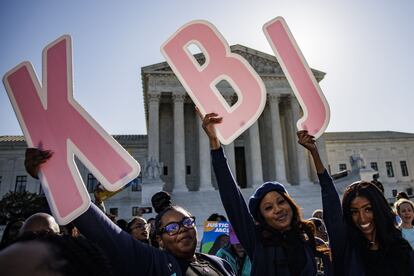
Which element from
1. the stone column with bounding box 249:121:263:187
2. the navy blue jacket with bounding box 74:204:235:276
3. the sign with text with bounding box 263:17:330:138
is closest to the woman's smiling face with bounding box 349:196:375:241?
the sign with text with bounding box 263:17:330:138

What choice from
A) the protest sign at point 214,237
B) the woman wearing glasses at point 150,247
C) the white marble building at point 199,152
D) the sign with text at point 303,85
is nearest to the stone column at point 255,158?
the white marble building at point 199,152

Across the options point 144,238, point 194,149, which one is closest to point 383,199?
point 144,238

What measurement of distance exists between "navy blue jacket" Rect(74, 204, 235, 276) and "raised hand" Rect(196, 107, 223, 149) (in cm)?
111

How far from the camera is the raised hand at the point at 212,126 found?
310 cm

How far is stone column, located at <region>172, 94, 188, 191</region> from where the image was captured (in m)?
30.5

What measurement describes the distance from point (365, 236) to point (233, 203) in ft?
4.06

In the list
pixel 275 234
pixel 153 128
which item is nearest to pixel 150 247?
pixel 275 234

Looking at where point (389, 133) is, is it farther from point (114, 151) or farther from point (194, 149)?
point (114, 151)

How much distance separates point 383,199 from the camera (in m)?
3.00

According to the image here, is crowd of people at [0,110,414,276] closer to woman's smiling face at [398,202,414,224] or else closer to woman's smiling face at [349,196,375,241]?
woman's smiling face at [349,196,375,241]

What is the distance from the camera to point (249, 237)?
2.82 metres

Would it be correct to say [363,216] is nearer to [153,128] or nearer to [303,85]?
[303,85]

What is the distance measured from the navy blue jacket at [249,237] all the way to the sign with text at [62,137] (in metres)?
0.80

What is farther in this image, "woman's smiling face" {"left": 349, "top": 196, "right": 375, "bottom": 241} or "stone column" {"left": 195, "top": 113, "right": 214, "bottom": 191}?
"stone column" {"left": 195, "top": 113, "right": 214, "bottom": 191}
